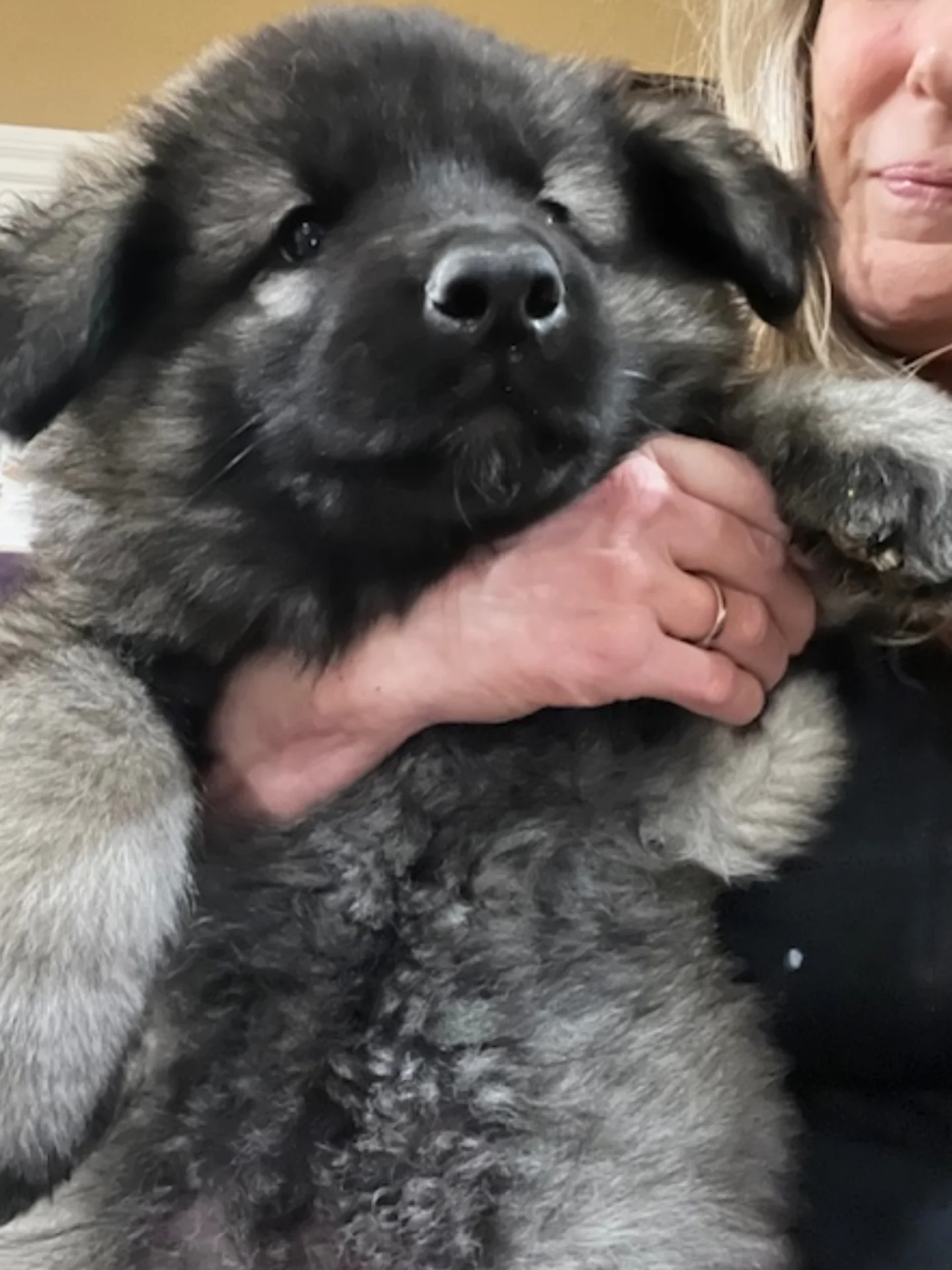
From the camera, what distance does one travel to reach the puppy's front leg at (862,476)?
1.06 m

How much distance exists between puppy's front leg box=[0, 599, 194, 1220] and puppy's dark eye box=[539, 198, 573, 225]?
0.48m

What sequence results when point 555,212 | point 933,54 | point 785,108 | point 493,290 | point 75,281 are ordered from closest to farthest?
point 493,290
point 75,281
point 555,212
point 933,54
point 785,108

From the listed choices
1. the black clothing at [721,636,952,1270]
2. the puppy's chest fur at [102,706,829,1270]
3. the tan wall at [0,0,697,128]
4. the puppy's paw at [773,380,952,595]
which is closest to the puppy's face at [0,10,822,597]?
the puppy's paw at [773,380,952,595]

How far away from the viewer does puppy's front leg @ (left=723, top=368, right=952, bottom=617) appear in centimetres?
106

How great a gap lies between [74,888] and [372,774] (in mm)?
234

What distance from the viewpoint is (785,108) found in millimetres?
1516

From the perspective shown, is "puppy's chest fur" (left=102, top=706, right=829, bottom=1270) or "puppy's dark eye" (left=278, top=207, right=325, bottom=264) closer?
"puppy's chest fur" (left=102, top=706, right=829, bottom=1270)

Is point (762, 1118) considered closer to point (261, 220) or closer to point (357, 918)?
point (357, 918)

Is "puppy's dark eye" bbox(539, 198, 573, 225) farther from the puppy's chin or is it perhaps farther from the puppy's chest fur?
the puppy's chest fur

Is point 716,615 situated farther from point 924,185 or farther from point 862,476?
point 924,185

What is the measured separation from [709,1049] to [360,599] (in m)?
0.42

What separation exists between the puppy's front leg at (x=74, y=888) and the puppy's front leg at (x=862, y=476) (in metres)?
0.51

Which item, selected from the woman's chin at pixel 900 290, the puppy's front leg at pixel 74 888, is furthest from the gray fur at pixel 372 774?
the woman's chin at pixel 900 290

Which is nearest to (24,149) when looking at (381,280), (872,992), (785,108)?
(785,108)
